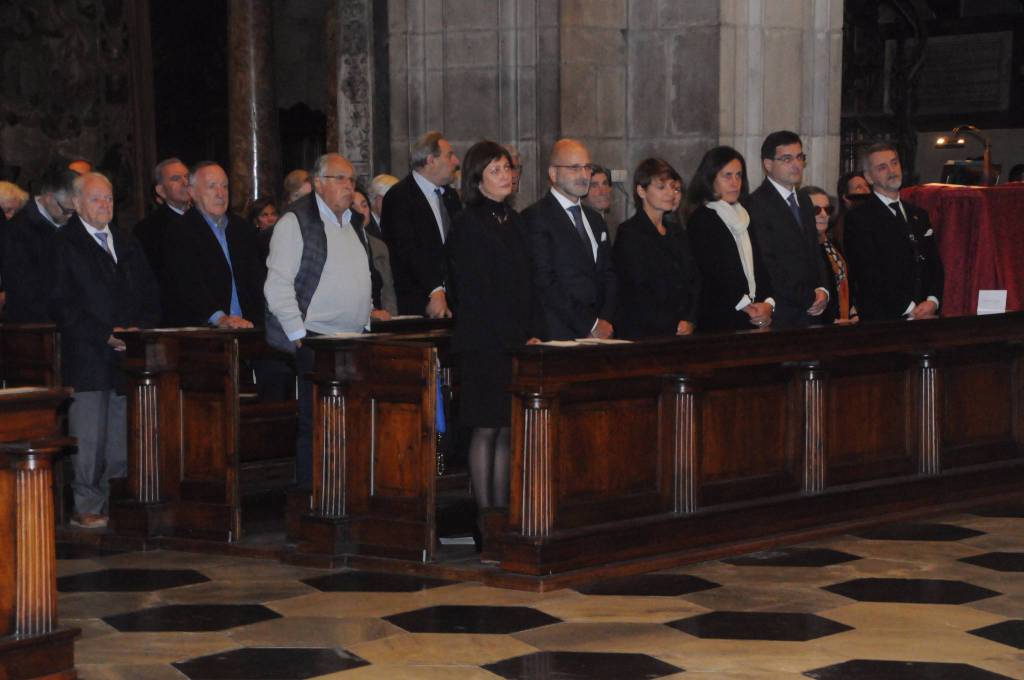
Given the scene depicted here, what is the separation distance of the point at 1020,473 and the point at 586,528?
302 cm

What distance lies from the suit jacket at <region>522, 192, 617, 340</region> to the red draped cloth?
109 inches

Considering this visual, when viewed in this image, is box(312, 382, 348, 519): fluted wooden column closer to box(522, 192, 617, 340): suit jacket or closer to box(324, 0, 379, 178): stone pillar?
box(522, 192, 617, 340): suit jacket

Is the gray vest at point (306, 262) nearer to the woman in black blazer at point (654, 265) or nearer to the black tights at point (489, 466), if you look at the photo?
the black tights at point (489, 466)

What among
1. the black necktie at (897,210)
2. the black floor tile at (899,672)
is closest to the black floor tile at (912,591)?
the black floor tile at (899,672)

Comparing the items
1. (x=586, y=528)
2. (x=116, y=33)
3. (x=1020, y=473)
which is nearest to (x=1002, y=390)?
(x=1020, y=473)

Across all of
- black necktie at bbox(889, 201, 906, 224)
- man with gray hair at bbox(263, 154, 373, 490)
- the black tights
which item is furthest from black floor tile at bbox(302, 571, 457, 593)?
black necktie at bbox(889, 201, 906, 224)

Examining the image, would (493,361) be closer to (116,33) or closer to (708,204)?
(708,204)

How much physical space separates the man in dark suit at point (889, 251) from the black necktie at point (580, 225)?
5.97 ft

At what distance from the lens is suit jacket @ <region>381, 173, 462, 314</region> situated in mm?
8531

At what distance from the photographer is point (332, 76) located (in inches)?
517

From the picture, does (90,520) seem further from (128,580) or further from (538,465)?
(538,465)

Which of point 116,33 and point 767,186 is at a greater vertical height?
point 116,33

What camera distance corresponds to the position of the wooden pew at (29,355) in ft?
26.3

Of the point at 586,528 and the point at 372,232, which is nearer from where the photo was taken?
the point at 586,528
